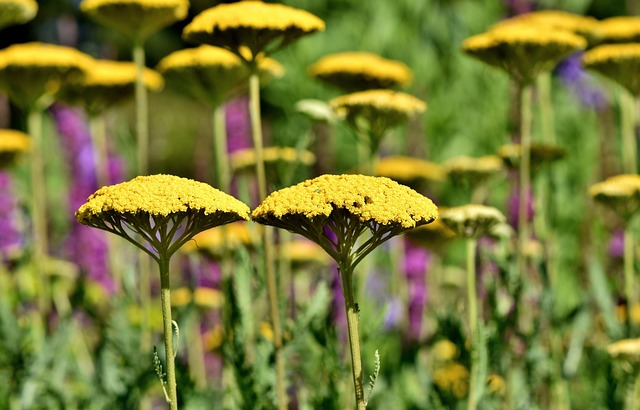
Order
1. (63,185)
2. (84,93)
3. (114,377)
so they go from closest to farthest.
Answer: (114,377), (84,93), (63,185)

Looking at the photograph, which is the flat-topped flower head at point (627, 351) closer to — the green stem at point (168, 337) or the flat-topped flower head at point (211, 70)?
the green stem at point (168, 337)

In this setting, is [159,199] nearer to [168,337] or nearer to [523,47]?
[168,337]

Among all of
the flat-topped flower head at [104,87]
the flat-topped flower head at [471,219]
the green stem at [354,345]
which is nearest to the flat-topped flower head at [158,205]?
the green stem at [354,345]

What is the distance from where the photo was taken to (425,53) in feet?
23.9

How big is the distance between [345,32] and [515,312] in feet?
18.2

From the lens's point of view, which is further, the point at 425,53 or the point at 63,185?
the point at 425,53

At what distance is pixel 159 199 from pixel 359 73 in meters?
1.37

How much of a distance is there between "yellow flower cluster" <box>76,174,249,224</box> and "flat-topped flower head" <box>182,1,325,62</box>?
1.89ft

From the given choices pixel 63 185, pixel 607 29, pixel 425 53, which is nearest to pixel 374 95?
pixel 607 29

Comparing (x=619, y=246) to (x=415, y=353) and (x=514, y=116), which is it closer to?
(x=514, y=116)

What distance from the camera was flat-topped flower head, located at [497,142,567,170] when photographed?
8.34 ft

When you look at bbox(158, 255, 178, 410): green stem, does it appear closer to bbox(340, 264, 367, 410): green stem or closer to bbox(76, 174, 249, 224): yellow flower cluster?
bbox(76, 174, 249, 224): yellow flower cluster

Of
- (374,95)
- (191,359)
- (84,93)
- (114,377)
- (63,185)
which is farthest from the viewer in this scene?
(63,185)

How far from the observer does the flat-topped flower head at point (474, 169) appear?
253 cm
